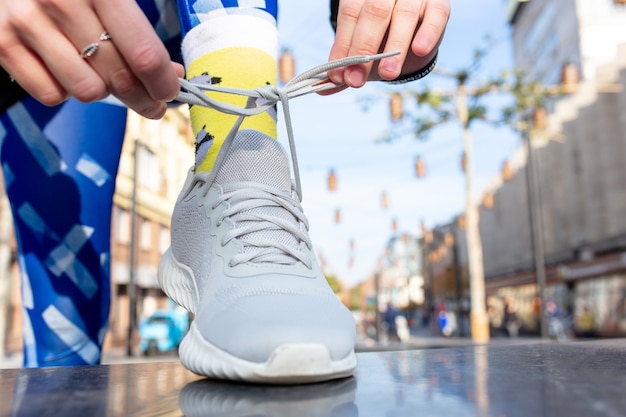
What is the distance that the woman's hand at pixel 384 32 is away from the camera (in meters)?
0.96

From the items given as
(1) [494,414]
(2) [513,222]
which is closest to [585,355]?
(1) [494,414]

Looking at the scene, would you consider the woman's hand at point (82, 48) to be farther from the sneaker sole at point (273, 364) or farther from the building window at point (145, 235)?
the building window at point (145, 235)

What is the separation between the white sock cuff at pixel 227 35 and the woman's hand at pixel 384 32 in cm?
17

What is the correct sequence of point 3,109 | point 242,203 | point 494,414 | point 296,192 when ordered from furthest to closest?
point 3,109, point 296,192, point 242,203, point 494,414

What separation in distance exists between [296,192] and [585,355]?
21.4 inches

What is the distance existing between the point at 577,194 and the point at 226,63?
73.4 feet

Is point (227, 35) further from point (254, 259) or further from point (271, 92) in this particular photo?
point (254, 259)

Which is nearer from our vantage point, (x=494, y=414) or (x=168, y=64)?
(x=494, y=414)

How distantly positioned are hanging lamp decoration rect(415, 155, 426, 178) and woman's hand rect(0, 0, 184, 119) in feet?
48.9

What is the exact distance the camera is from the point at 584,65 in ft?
92.2

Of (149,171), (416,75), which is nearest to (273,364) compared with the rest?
(416,75)

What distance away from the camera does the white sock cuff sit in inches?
42.9

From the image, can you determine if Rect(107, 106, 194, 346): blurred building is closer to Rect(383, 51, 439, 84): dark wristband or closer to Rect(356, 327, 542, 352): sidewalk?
Rect(356, 327, 542, 352): sidewalk

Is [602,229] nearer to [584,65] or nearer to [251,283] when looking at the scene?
[584,65]
